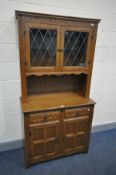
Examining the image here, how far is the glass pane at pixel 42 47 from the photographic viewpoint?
157 cm

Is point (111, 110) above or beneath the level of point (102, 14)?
beneath

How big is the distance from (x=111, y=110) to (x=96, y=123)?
37cm

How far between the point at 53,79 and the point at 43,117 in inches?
24.3

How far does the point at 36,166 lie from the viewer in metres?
1.85

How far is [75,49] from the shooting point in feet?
5.81

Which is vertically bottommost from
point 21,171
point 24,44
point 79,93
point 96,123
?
point 21,171

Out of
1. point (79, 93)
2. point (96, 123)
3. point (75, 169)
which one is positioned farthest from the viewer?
point (96, 123)

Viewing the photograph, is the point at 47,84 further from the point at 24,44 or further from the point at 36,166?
the point at 36,166

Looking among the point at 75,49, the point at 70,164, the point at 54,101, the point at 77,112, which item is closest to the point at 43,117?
the point at 54,101

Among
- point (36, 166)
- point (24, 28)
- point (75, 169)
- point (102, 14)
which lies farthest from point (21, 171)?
point (102, 14)

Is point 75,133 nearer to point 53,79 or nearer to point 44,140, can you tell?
point 44,140

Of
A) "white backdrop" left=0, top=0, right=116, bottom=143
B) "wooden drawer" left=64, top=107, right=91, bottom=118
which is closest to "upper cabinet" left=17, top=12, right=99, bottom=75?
"white backdrop" left=0, top=0, right=116, bottom=143

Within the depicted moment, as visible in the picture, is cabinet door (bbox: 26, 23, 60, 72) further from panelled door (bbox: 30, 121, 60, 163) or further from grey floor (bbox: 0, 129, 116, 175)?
grey floor (bbox: 0, 129, 116, 175)

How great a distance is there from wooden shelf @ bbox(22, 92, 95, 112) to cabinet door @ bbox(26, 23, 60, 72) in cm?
42
